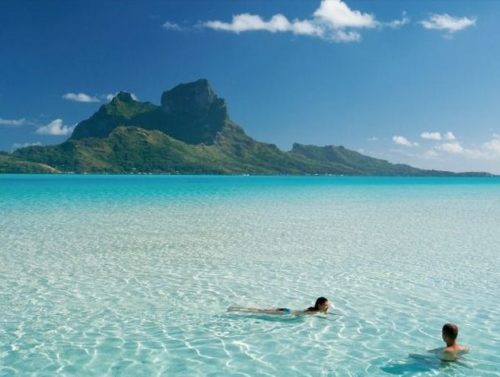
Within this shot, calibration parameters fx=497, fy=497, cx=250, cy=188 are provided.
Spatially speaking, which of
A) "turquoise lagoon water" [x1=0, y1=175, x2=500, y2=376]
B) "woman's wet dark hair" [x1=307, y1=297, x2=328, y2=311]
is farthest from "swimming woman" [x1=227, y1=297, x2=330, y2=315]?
"turquoise lagoon water" [x1=0, y1=175, x2=500, y2=376]

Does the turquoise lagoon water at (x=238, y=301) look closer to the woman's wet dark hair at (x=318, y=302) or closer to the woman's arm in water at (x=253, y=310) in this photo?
the woman's arm in water at (x=253, y=310)

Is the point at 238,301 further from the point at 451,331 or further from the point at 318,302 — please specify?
the point at 451,331

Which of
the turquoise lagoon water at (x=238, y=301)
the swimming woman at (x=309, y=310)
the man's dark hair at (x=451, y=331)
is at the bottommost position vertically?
the turquoise lagoon water at (x=238, y=301)

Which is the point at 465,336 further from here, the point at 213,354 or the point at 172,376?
the point at 172,376

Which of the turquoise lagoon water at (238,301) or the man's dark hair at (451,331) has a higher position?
the man's dark hair at (451,331)

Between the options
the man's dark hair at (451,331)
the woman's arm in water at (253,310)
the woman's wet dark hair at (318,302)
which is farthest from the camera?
the woman's arm in water at (253,310)

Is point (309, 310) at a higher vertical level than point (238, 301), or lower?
higher

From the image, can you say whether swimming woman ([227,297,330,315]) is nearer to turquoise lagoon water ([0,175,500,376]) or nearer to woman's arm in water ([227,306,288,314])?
woman's arm in water ([227,306,288,314])

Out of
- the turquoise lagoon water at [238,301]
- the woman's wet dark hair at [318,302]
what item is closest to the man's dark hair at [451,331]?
the turquoise lagoon water at [238,301]

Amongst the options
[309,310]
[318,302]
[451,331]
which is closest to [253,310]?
[309,310]

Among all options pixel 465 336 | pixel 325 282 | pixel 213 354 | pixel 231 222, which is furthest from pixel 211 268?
pixel 231 222

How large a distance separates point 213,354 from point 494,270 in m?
14.2

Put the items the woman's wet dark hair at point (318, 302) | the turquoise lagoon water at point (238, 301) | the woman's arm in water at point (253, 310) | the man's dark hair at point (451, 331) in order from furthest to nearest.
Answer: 1. the woman's arm in water at point (253, 310)
2. the woman's wet dark hair at point (318, 302)
3. the man's dark hair at point (451, 331)
4. the turquoise lagoon water at point (238, 301)

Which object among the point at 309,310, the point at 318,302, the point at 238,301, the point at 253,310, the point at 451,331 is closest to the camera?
the point at 451,331
